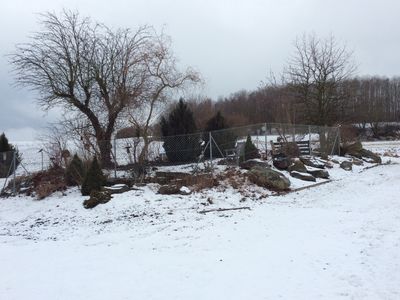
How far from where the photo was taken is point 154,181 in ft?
47.6

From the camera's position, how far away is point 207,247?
7559 mm

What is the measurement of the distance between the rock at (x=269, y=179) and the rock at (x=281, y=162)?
6.22ft

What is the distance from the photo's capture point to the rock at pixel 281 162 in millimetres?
16703

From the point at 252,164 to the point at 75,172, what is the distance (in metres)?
6.67

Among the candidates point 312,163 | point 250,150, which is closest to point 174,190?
point 250,150

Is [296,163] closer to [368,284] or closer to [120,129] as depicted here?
[120,129]

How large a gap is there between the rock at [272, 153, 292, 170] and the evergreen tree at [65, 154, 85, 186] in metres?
7.69

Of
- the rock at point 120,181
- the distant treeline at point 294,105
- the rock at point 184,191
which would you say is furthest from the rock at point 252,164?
the distant treeline at point 294,105

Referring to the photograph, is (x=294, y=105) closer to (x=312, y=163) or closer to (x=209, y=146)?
(x=312, y=163)

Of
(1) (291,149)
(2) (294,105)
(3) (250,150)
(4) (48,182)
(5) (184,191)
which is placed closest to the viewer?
(5) (184,191)

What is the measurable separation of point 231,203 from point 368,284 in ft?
22.6

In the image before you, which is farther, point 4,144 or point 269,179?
point 4,144

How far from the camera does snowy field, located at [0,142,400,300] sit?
18.0 feet

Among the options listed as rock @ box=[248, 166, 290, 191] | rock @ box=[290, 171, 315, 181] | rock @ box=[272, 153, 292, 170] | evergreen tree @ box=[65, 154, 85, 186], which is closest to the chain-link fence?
rock @ box=[272, 153, 292, 170]
